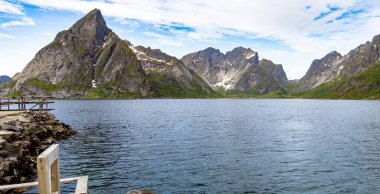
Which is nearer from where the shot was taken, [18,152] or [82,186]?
[82,186]

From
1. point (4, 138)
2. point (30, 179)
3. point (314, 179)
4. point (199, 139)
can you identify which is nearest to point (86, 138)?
point (199, 139)

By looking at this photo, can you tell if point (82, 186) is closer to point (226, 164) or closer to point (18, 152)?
point (18, 152)

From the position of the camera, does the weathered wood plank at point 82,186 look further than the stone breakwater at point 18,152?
No

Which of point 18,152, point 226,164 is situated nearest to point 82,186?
point 18,152

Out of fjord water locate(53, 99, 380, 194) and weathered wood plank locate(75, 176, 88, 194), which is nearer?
weathered wood plank locate(75, 176, 88, 194)

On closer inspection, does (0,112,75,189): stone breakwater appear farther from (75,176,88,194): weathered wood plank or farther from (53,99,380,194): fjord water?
(75,176,88,194): weathered wood plank

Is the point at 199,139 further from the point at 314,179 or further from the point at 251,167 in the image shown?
the point at 314,179

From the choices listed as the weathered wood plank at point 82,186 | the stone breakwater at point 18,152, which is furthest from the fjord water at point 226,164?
the weathered wood plank at point 82,186

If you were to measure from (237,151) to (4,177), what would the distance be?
33632 millimetres

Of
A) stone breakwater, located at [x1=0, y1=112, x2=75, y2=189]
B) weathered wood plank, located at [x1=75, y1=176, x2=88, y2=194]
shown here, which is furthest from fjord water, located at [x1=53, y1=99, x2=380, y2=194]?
weathered wood plank, located at [x1=75, y1=176, x2=88, y2=194]

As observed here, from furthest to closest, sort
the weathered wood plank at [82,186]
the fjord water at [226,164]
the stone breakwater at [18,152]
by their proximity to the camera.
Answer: the fjord water at [226,164] < the stone breakwater at [18,152] < the weathered wood plank at [82,186]

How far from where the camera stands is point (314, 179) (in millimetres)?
35812

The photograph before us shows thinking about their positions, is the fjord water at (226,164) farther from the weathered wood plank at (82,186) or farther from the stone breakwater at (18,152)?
the weathered wood plank at (82,186)

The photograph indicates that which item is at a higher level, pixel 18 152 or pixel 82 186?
pixel 82 186
